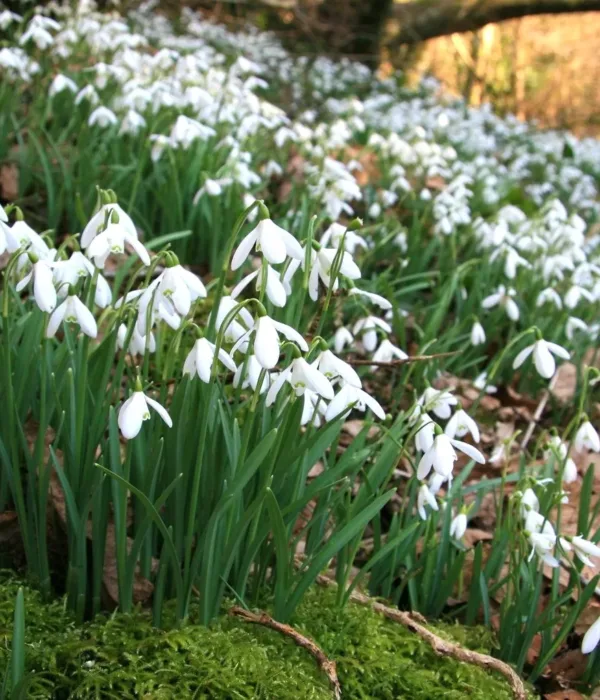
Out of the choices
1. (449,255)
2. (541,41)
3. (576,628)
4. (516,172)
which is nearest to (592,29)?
(541,41)

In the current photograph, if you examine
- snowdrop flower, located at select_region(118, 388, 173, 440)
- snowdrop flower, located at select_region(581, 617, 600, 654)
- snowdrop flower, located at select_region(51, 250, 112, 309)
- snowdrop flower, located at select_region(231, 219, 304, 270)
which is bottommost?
snowdrop flower, located at select_region(581, 617, 600, 654)

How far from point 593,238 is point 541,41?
11.8 metres

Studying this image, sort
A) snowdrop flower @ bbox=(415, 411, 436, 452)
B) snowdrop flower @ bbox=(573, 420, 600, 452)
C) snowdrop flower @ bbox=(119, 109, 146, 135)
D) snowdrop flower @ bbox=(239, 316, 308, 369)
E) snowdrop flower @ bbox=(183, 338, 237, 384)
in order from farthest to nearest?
1. snowdrop flower @ bbox=(119, 109, 146, 135)
2. snowdrop flower @ bbox=(573, 420, 600, 452)
3. snowdrop flower @ bbox=(415, 411, 436, 452)
4. snowdrop flower @ bbox=(183, 338, 237, 384)
5. snowdrop flower @ bbox=(239, 316, 308, 369)

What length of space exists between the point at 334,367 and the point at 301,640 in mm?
526

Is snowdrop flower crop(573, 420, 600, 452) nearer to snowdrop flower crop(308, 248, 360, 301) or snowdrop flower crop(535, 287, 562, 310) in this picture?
snowdrop flower crop(308, 248, 360, 301)

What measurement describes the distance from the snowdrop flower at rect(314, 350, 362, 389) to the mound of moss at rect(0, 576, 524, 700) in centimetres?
53

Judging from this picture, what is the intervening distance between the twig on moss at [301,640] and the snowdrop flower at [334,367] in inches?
19.2

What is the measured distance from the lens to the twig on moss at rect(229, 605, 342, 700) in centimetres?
151

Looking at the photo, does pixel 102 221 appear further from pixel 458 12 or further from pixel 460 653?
pixel 458 12

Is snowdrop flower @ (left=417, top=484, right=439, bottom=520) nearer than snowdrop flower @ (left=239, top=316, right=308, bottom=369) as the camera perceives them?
No

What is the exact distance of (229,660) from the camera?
1482mm

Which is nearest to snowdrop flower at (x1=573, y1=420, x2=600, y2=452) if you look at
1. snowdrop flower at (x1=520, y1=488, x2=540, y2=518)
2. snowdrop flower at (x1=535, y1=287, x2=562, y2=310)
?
snowdrop flower at (x1=520, y1=488, x2=540, y2=518)

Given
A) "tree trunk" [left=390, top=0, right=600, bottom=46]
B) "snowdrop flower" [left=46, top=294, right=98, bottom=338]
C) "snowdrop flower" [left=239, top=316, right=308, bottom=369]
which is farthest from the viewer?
"tree trunk" [left=390, top=0, right=600, bottom=46]

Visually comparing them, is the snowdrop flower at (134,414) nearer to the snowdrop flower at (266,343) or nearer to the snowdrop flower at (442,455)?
the snowdrop flower at (266,343)
